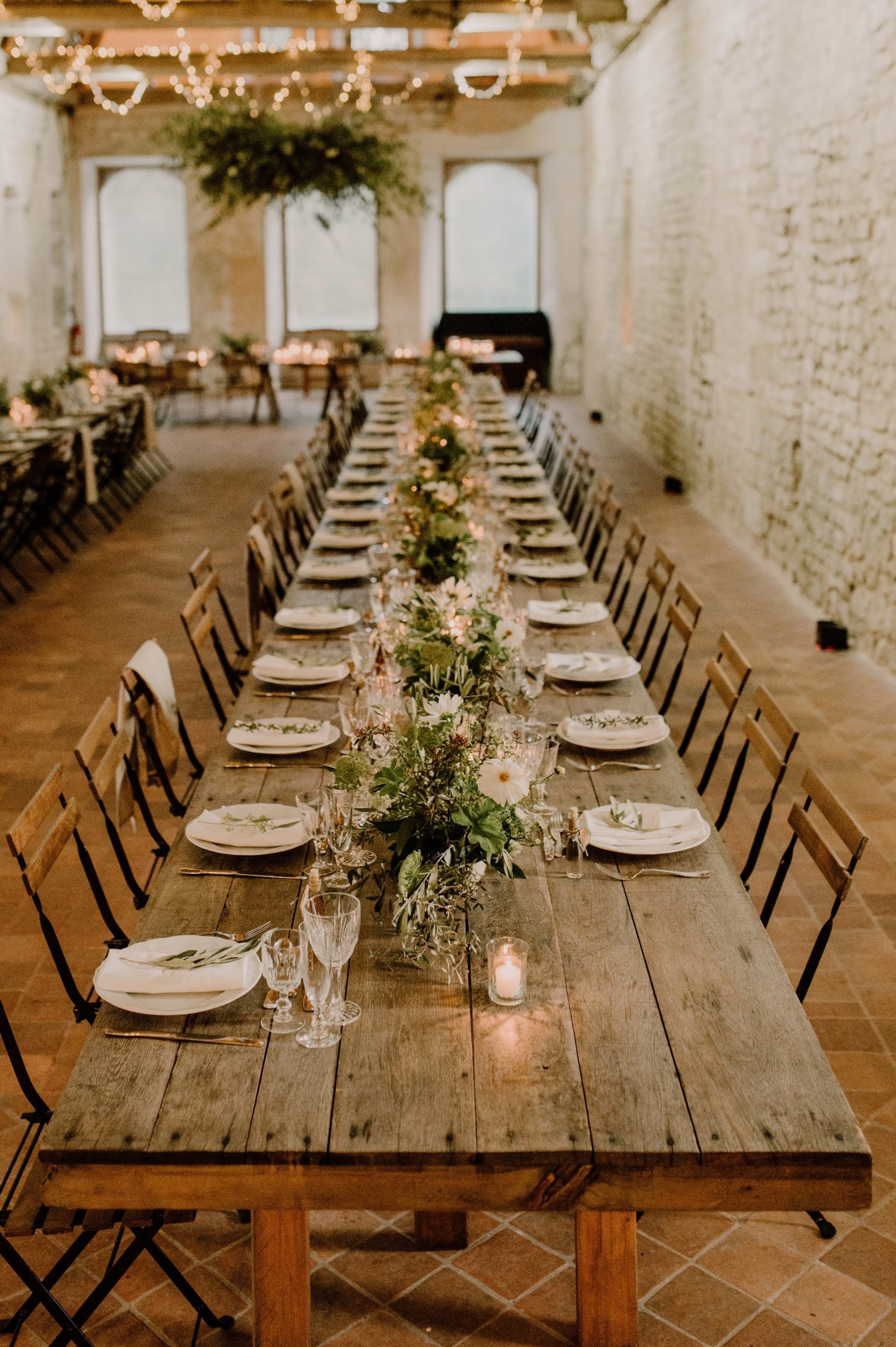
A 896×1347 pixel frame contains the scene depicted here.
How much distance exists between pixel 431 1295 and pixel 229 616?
3.21 m

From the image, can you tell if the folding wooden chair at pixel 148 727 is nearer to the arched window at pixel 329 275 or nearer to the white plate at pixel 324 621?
the white plate at pixel 324 621

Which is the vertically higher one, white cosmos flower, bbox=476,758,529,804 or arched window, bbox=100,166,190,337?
arched window, bbox=100,166,190,337

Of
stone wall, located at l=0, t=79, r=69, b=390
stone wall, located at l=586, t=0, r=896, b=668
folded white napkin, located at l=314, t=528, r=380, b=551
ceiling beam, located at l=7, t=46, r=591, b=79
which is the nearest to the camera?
folded white napkin, located at l=314, t=528, r=380, b=551

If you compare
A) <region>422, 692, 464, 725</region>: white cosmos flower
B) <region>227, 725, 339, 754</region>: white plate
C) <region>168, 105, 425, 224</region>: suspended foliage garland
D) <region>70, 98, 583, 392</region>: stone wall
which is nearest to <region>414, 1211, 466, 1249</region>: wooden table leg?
<region>422, 692, 464, 725</region>: white cosmos flower

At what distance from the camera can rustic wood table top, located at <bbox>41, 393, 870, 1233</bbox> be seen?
2031 millimetres

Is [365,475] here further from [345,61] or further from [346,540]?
[345,61]

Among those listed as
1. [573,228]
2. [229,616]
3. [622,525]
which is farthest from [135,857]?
[573,228]

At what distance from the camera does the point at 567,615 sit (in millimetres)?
4785

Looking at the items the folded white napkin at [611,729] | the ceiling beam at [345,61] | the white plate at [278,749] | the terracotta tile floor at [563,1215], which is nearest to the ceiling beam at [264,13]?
the ceiling beam at [345,61]

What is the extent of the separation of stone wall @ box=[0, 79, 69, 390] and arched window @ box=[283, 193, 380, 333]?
315 centimetres

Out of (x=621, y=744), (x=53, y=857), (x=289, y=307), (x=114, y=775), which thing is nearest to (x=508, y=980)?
(x=53, y=857)

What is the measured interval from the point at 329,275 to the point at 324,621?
16066mm

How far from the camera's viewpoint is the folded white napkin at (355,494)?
704 cm

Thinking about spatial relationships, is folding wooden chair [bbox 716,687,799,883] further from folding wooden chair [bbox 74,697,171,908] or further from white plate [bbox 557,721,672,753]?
folding wooden chair [bbox 74,697,171,908]
